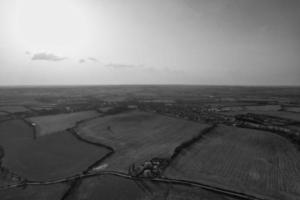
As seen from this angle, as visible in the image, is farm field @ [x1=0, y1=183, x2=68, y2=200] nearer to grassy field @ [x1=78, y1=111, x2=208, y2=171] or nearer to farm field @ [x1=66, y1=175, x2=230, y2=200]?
farm field @ [x1=66, y1=175, x2=230, y2=200]

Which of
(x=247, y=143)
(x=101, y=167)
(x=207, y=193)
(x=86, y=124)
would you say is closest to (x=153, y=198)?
(x=207, y=193)

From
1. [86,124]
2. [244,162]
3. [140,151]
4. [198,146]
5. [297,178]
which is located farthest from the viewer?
[86,124]

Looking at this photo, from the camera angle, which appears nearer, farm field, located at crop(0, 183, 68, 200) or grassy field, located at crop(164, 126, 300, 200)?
farm field, located at crop(0, 183, 68, 200)

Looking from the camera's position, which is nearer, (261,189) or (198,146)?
(261,189)

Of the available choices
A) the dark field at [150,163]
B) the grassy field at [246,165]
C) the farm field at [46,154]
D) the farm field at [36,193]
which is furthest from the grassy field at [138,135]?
the farm field at [36,193]

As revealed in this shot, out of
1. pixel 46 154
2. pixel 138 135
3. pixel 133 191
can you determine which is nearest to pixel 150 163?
pixel 133 191

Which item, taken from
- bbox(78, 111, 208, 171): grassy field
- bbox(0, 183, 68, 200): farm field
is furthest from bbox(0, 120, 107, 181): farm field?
bbox(78, 111, 208, 171): grassy field

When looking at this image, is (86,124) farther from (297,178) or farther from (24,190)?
(297,178)
